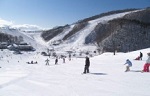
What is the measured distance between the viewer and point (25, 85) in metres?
16.9

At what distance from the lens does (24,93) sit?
14.2 metres

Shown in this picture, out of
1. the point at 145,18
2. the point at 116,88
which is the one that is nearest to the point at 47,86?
the point at 116,88

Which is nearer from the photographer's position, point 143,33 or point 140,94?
point 140,94

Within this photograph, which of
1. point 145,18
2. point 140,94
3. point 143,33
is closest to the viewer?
point 140,94

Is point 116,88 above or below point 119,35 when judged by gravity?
below

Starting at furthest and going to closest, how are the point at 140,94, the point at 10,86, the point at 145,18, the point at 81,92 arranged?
the point at 145,18
the point at 10,86
the point at 81,92
the point at 140,94

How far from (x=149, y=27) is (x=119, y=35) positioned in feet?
52.8

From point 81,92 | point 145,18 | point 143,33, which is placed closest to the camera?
point 81,92

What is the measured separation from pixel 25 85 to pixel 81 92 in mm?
4523

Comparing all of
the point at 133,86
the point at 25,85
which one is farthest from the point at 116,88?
the point at 25,85

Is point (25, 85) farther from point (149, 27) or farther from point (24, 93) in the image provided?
point (149, 27)

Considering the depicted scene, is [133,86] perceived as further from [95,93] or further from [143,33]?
[143,33]

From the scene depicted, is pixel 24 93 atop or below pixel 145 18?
below

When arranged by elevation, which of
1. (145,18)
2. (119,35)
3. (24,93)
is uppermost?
(145,18)
